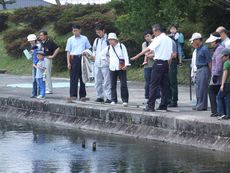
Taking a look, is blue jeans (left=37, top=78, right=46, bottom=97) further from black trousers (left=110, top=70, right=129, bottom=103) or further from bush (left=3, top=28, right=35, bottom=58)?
bush (left=3, top=28, right=35, bottom=58)

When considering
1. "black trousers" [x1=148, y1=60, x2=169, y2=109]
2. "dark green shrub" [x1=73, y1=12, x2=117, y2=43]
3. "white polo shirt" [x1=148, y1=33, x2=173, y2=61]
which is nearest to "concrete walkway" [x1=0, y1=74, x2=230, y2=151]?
"black trousers" [x1=148, y1=60, x2=169, y2=109]

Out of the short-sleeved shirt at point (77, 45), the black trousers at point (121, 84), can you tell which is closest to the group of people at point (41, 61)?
the short-sleeved shirt at point (77, 45)

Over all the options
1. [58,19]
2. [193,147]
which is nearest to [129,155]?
[193,147]

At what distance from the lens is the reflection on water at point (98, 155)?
12.2 meters

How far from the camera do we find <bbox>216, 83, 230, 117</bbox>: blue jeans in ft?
46.9

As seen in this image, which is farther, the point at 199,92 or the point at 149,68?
the point at 149,68

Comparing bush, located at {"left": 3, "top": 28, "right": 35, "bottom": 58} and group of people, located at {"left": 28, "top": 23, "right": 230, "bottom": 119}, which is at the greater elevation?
bush, located at {"left": 3, "top": 28, "right": 35, "bottom": 58}

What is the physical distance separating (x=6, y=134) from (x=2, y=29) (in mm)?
24826

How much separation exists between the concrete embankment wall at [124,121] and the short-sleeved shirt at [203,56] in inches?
57.7

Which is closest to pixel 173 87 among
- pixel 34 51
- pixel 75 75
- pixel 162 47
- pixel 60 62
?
pixel 162 47

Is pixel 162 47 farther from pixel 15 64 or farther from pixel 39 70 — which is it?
pixel 15 64

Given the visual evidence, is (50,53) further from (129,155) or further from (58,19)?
(58,19)

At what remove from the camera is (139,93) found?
21.3 metres

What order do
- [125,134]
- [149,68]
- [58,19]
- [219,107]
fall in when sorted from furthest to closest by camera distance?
[58,19]
[149,68]
[125,134]
[219,107]
